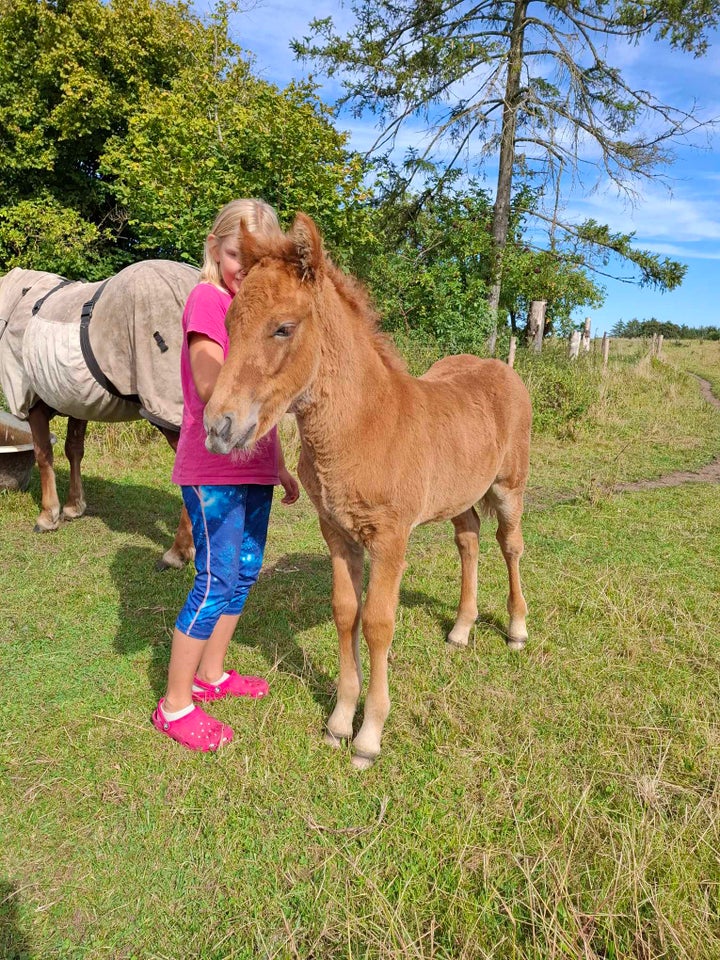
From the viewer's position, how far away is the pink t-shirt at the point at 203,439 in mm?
2396

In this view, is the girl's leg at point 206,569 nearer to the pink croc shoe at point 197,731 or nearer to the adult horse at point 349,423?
the pink croc shoe at point 197,731

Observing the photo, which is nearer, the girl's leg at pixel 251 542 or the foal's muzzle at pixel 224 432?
the foal's muzzle at pixel 224 432

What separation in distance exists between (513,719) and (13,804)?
2.29m

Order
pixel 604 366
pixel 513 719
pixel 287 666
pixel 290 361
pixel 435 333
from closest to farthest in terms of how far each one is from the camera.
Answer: pixel 290 361, pixel 513 719, pixel 287 666, pixel 435 333, pixel 604 366

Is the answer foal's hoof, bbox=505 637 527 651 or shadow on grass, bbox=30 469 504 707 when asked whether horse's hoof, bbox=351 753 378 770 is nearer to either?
shadow on grass, bbox=30 469 504 707

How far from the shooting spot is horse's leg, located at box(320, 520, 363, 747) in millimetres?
2756

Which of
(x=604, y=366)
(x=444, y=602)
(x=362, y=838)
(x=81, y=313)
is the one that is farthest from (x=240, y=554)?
(x=604, y=366)

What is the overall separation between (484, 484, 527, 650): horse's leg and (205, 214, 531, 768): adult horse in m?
0.45

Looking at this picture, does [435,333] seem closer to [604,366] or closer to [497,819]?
[604,366]

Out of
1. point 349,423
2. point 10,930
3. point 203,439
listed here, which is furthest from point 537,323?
point 10,930

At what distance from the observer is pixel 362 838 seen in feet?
7.36

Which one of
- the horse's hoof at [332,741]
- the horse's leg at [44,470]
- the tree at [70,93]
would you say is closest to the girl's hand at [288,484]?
the horse's hoof at [332,741]

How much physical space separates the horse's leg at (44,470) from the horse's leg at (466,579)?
12.3 feet

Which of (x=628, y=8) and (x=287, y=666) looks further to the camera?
(x=628, y=8)
